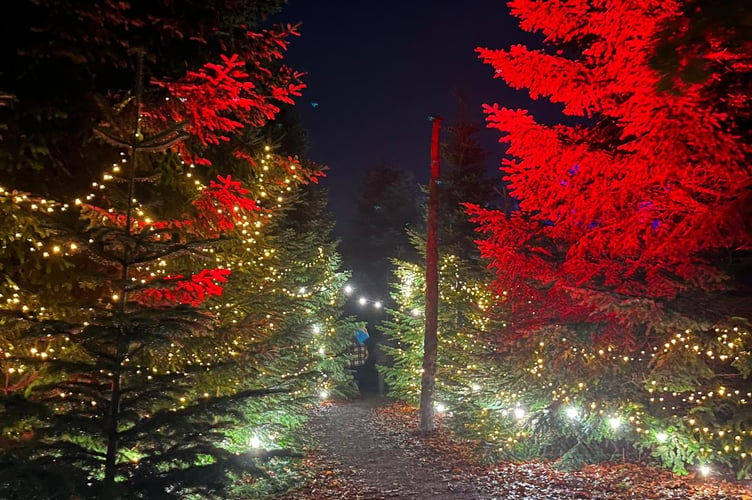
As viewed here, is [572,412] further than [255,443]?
Yes

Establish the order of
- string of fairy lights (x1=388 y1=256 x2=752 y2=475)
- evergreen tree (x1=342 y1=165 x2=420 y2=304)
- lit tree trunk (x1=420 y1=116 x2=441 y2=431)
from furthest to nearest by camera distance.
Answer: evergreen tree (x1=342 y1=165 x2=420 y2=304)
lit tree trunk (x1=420 y1=116 x2=441 y2=431)
string of fairy lights (x1=388 y1=256 x2=752 y2=475)

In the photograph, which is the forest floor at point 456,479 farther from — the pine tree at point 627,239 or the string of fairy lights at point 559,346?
the string of fairy lights at point 559,346

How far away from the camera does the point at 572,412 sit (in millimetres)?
10633

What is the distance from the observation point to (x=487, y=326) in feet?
46.8

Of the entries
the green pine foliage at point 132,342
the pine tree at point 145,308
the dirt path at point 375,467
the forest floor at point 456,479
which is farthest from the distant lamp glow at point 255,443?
the dirt path at point 375,467

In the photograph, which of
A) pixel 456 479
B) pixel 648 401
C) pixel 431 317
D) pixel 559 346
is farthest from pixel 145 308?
pixel 431 317

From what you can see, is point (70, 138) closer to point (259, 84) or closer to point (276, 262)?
point (259, 84)

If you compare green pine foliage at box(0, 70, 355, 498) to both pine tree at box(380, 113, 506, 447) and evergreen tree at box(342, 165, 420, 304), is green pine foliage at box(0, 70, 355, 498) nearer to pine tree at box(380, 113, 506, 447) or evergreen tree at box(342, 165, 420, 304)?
pine tree at box(380, 113, 506, 447)

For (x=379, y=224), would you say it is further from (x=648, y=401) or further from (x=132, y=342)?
(x=132, y=342)

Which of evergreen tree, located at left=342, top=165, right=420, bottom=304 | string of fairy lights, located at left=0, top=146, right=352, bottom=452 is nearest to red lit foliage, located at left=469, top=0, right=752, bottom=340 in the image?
string of fairy lights, located at left=0, top=146, right=352, bottom=452

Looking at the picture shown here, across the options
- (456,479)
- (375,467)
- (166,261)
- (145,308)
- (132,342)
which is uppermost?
(166,261)

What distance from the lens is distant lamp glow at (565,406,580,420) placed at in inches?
413

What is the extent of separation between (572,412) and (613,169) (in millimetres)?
5674

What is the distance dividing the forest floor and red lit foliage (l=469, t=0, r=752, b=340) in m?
2.92
